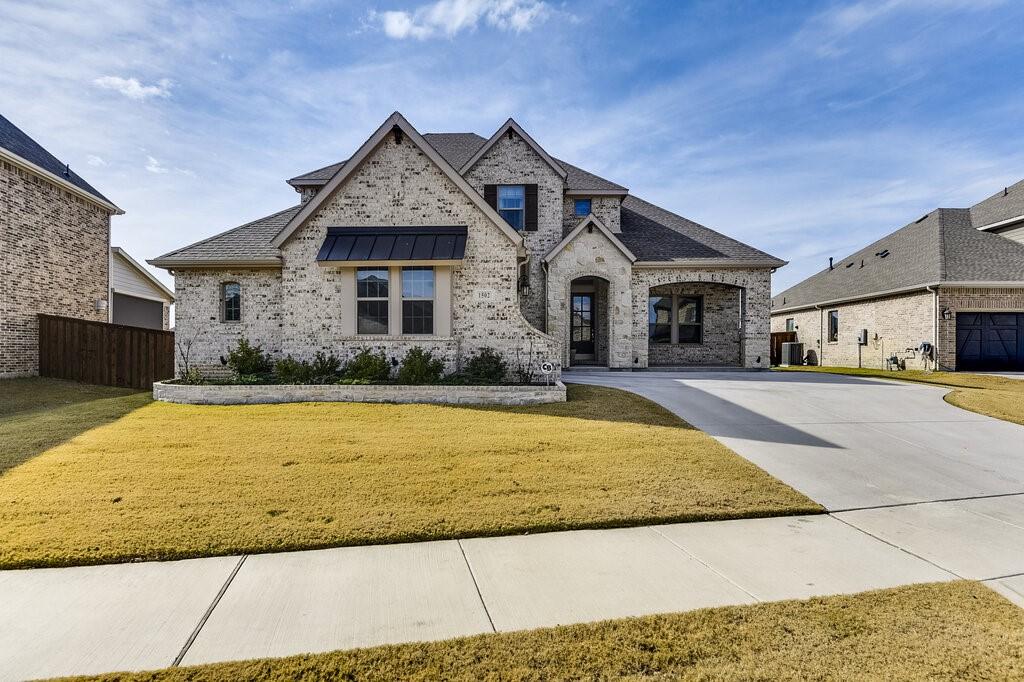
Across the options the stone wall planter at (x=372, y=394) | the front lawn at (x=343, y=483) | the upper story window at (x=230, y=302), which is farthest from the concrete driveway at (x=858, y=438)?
the upper story window at (x=230, y=302)

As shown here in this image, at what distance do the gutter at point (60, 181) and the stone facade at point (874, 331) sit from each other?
31360 mm

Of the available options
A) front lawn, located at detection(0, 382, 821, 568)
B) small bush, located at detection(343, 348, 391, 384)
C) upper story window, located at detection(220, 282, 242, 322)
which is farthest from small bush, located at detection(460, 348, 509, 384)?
upper story window, located at detection(220, 282, 242, 322)

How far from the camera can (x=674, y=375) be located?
49.5ft

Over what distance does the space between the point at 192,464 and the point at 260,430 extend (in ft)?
6.21

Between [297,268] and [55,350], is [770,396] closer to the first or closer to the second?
[297,268]

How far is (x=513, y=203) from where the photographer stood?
18.0 metres

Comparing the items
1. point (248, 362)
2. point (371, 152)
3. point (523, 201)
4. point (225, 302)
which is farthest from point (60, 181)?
point (523, 201)

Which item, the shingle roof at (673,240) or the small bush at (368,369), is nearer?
the small bush at (368,369)

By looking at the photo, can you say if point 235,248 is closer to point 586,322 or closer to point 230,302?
point 230,302

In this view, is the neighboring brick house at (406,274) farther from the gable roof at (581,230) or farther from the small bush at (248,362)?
the small bush at (248,362)

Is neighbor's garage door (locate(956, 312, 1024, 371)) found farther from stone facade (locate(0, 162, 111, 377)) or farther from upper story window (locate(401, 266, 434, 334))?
stone facade (locate(0, 162, 111, 377))

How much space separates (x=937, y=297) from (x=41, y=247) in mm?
31689

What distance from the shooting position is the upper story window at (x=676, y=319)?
744 inches

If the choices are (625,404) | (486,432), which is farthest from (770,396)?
(486,432)
